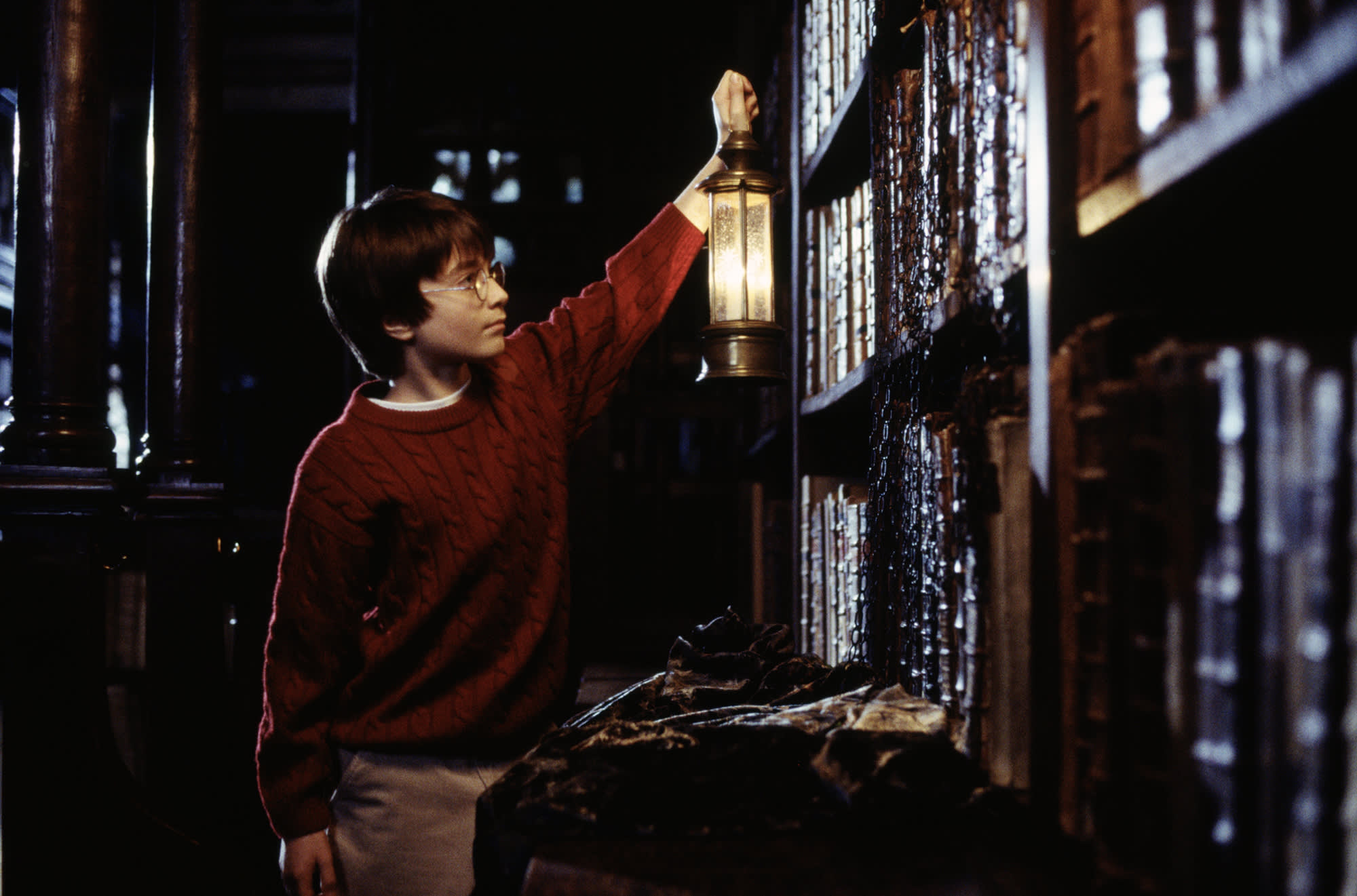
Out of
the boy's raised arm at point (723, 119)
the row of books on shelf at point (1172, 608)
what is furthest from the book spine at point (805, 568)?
the row of books on shelf at point (1172, 608)

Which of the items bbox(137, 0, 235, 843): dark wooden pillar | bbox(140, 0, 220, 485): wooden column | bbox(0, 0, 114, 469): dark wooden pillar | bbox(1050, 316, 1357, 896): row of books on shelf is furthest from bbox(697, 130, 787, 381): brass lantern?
bbox(140, 0, 220, 485): wooden column

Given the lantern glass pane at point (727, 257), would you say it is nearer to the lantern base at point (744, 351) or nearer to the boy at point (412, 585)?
the lantern base at point (744, 351)

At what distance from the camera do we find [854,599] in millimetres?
1647

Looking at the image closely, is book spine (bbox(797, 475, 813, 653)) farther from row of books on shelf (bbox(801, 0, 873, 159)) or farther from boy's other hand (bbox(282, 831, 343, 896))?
boy's other hand (bbox(282, 831, 343, 896))

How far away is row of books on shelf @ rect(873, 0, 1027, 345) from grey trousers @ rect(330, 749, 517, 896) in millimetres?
893

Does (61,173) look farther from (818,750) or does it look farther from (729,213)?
(818,750)

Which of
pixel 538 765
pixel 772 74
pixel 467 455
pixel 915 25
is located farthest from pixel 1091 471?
pixel 772 74

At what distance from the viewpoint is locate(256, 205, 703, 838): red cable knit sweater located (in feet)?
4.30

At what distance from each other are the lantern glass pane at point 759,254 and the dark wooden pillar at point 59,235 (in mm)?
1425

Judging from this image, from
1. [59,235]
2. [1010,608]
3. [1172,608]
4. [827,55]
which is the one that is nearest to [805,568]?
[827,55]

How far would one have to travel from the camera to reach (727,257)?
5.30 ft

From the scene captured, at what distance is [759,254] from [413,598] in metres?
0.80

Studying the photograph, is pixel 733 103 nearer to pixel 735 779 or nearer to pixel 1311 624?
pixel 735 779

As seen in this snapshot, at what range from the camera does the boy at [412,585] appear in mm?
1313
